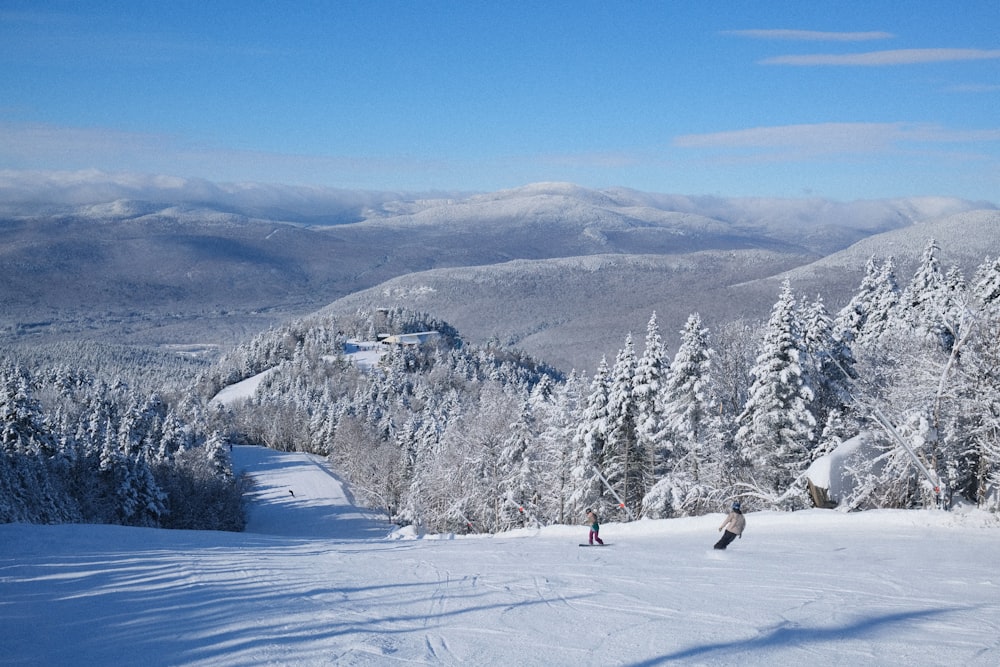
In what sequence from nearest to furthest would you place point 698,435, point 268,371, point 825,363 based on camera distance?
1. point 825,363
2. point 698,435
3. point 268,371

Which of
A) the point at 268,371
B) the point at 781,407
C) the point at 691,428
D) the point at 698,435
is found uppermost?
the point at 781,407

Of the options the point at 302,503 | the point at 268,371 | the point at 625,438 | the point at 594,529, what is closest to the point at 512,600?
the point at 594,529

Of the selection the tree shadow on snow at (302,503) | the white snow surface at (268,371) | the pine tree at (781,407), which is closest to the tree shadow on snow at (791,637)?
the pine tree at (781,407)

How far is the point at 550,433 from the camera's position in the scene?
35.8 meters

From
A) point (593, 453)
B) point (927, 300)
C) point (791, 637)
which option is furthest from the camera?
point (927, 300)

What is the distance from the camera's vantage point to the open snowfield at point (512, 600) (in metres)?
8.30

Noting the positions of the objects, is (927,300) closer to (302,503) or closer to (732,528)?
(732,528)

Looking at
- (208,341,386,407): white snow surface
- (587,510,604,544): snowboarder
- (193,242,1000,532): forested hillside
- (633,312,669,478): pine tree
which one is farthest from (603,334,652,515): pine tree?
(208,341,386,407): white snow surface

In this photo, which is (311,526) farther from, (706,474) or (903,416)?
(903,416)

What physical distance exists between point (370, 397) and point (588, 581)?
96.3 m

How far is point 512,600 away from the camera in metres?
10.9

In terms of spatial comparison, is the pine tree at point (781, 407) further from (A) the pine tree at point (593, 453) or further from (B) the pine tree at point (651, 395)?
(A) the pine tree at point (593, 453)

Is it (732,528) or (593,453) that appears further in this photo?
(593,453)

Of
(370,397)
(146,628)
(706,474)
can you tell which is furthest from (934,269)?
(370,397)
